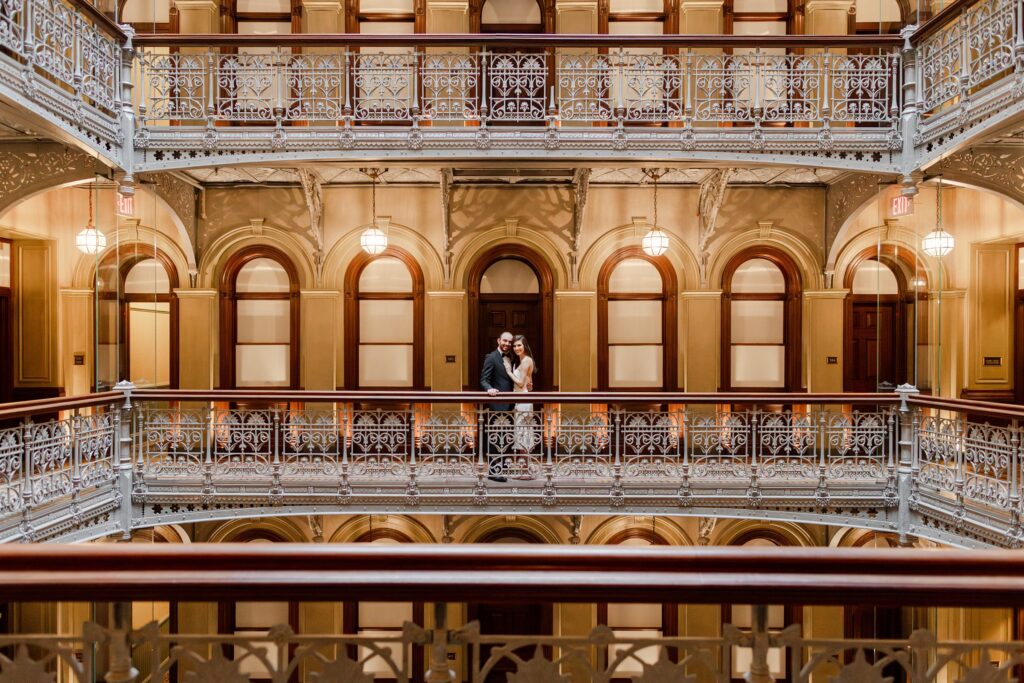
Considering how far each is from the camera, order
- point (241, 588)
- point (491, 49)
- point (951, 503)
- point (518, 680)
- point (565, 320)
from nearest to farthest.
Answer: point (241, 588)
point (518, 680)
point (951, 503)
point (491, 49)
point (565, 320)

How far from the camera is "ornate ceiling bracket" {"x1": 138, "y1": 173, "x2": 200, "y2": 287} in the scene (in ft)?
35.9

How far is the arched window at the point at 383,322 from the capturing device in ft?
38.3

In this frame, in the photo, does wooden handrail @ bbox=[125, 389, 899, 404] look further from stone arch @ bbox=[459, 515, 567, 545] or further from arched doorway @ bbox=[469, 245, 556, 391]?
stone arch @ bbox=[459, 515, 567, 545]

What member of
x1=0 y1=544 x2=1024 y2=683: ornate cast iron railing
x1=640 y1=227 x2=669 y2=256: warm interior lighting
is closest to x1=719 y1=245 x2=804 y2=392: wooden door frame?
x1=640 y1=227 x2=669 y2=256: warm interior lighting

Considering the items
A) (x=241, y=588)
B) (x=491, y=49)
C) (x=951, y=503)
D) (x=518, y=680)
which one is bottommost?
(x=951, y=503)

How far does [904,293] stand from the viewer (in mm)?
11867

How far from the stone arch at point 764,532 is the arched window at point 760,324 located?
2.18 meters

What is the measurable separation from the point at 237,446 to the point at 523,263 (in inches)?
206

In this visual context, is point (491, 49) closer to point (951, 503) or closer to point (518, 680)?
point (951, 503)

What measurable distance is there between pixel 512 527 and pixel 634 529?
196 cm

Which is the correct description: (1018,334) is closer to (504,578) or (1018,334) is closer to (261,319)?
(261,319)

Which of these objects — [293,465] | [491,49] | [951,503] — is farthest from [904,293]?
[293,465]

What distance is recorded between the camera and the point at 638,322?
38.5 ft

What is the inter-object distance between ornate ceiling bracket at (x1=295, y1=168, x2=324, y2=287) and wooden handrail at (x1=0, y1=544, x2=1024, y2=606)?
9.73m
